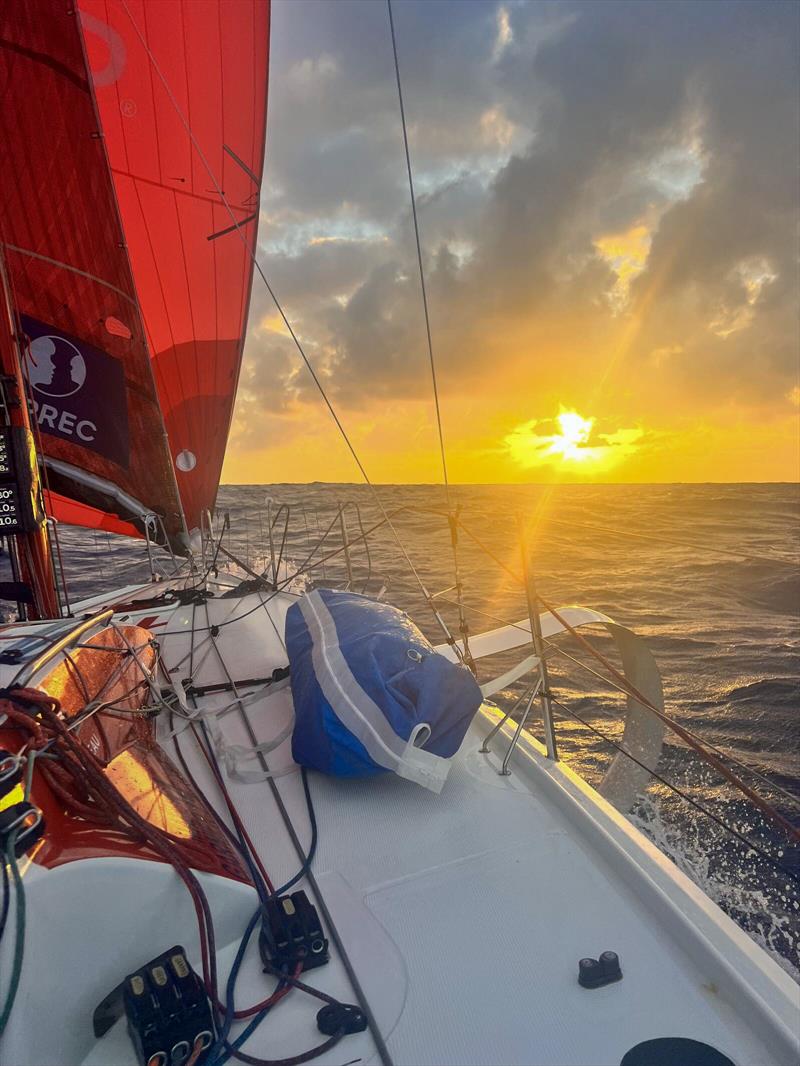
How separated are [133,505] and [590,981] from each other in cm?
477

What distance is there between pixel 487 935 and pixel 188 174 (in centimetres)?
552

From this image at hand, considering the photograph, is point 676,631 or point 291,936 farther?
point 676,631

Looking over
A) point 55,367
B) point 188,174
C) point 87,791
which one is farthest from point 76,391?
point 87,791

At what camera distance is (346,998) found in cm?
129

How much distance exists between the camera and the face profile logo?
4277 millimetres

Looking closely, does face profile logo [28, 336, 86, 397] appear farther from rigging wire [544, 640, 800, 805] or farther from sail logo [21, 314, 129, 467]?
rigging wire [544, 640, 800, 805]

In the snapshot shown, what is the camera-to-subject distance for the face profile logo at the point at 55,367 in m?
4.28

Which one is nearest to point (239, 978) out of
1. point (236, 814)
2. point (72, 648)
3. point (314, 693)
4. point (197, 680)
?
point (236, 814)

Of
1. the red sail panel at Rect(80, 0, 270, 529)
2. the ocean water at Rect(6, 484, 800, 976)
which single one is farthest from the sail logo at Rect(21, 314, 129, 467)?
the ocean water at Rect(6, 484, 800, 976)

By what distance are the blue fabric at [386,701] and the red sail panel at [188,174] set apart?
3326mm

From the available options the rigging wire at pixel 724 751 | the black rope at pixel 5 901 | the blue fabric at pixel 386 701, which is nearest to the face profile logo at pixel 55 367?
the blue fabric at pixel 386 701

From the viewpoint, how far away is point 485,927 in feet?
4.77

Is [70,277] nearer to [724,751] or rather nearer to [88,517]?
[88,517]

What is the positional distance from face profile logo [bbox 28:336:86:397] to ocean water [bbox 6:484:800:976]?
5.21ft
